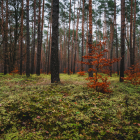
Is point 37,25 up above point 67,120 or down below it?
above

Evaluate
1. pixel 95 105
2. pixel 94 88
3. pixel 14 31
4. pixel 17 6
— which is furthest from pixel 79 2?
pixel 95 105

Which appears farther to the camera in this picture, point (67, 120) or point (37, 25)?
point (37, 25)

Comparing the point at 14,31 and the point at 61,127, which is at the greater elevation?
the point at 14,31

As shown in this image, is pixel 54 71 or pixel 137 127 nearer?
pixel 137 127

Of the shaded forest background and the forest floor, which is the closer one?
the forest floor

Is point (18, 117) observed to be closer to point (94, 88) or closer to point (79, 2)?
point (94, 88)

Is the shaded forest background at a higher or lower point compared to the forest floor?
higher

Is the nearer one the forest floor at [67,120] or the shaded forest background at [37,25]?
the forest floor at [67,120]

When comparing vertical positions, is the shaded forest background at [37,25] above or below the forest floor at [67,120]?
above

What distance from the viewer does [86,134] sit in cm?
259

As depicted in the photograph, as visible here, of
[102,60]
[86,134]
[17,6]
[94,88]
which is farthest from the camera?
[17,6]

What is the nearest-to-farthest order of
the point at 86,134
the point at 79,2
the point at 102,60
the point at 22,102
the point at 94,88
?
the point at 86,134 → the point at 22,102 → the point at 102,60 → the point at 94,88 → the point at 79,2

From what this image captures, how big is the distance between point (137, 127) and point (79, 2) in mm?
20314

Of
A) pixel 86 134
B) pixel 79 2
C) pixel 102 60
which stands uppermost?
pixel 79 2
